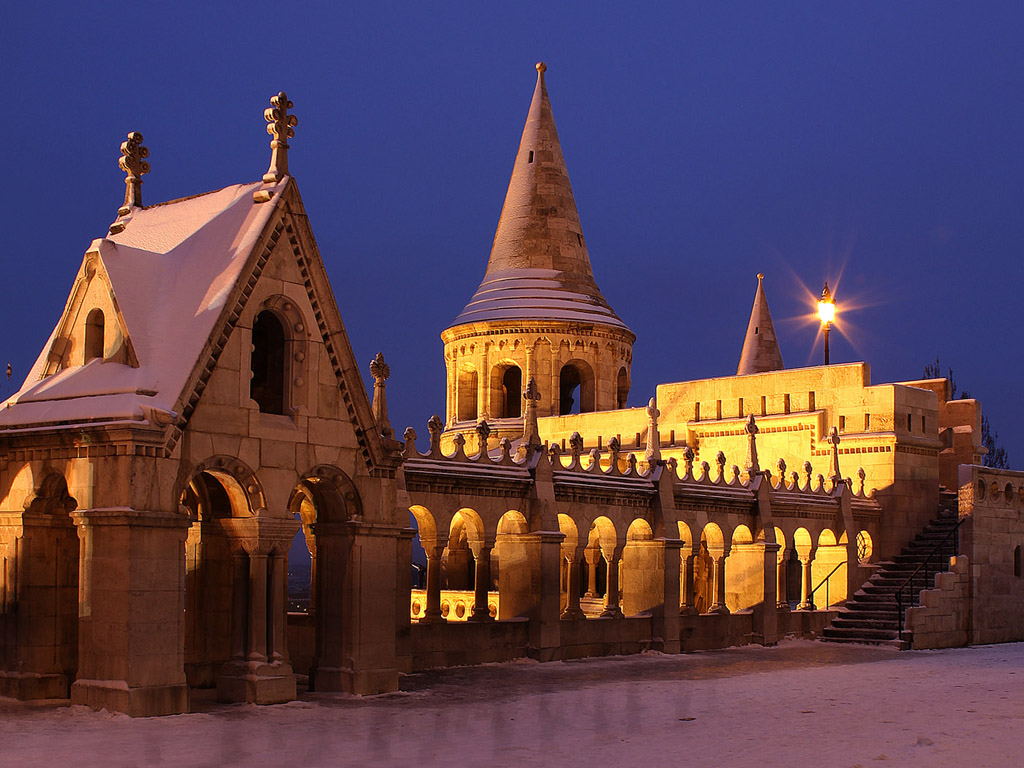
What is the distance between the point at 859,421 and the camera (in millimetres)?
31594

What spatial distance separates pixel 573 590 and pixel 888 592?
9.13 m

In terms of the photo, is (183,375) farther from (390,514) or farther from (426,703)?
(426,703)

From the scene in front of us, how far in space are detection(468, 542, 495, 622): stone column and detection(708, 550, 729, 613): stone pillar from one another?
21.2ft

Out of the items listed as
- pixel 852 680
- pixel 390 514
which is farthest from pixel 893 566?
pixel 390 514

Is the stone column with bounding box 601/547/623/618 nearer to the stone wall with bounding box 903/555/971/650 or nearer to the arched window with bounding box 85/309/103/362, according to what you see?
the stone wall with bounding box 903/555/971/650

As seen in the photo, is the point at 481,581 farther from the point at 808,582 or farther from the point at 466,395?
the point at 466,395

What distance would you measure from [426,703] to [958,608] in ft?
50.3

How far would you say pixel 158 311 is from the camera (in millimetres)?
16188

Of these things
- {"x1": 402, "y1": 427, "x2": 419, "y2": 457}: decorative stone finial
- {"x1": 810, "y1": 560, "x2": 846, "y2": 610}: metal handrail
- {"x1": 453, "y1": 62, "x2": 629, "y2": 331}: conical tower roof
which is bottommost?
{"x1": 810, "y1": 560, "x2": 846, "y2": 610}: metal handrail

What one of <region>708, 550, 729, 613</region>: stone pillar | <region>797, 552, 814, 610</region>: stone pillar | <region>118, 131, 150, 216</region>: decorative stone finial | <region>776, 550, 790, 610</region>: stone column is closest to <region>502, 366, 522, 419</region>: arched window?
<region>797, 552, 814, 610</region>: stone pillar

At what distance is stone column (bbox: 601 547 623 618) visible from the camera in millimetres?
23812

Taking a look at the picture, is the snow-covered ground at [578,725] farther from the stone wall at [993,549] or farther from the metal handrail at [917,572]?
the stone wall at [993,549]

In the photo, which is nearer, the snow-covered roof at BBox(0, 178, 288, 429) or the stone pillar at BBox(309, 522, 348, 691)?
the snow-covered roof at BBox(0, 178, 288, 429)

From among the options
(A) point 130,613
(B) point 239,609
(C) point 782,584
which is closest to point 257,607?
(B) point 239,609
